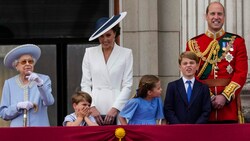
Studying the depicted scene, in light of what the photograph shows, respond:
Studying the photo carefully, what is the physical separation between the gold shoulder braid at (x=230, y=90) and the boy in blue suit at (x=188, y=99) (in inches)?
9.5

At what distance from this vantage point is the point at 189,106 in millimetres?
11539

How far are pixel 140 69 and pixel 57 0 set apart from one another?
6.05ft

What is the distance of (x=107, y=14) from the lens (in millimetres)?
15320

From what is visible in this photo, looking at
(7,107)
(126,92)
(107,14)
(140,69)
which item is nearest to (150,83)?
(126,92)

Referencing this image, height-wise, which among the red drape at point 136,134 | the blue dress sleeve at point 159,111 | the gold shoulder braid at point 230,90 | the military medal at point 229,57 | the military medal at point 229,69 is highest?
the military medal at point 229,57

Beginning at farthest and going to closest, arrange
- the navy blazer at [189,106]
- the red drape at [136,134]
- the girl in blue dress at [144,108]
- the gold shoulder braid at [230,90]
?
the gold shoulder braid at [230,90]
the girl in blue dress at [144,108]
the navy blazer at [189,106]
the red drape at [136,134]

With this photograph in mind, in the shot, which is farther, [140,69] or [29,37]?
[29,37]

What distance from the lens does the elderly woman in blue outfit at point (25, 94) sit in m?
11.8

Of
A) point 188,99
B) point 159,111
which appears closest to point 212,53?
point 188,99

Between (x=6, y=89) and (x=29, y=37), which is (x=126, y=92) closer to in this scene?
(x=6, y=89)

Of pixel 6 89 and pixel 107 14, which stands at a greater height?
pixel 107 14

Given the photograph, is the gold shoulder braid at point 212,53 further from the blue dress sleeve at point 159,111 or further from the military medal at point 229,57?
the blue dress sleeve at point 159,111

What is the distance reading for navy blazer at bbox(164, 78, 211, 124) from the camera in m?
11.5

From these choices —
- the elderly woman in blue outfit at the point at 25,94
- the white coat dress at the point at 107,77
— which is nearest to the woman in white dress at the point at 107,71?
the white coat dress at the point at 107,77
